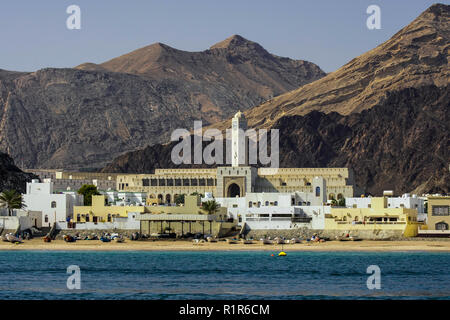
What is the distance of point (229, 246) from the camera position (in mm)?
143750

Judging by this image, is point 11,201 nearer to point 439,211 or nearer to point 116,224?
point 116,224

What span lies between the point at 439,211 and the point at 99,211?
5848 centimetres

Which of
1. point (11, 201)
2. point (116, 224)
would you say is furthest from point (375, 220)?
point (11, 201)

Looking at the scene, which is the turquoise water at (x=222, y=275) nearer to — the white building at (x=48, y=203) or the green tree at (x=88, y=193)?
the white building at (x=48, y=203)

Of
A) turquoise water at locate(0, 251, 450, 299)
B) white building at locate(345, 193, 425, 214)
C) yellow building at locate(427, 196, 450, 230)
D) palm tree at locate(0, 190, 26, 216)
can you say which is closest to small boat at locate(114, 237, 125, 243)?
turquoise water at locate(0, 251, 450, 299)

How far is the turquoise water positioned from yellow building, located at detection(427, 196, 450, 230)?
24.8 metres

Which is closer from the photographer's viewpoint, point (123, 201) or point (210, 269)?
point (210, 269)

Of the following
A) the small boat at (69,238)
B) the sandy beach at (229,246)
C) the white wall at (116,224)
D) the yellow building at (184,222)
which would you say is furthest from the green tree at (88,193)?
the sandy beach at (229,246)

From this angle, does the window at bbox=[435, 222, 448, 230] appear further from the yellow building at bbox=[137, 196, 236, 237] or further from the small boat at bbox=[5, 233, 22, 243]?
the small boat at bbox=[5, 233, 22, 243]

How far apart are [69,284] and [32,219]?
7517 centimetres

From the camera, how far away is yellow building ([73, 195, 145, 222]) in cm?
16362

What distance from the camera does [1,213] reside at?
163 metres
